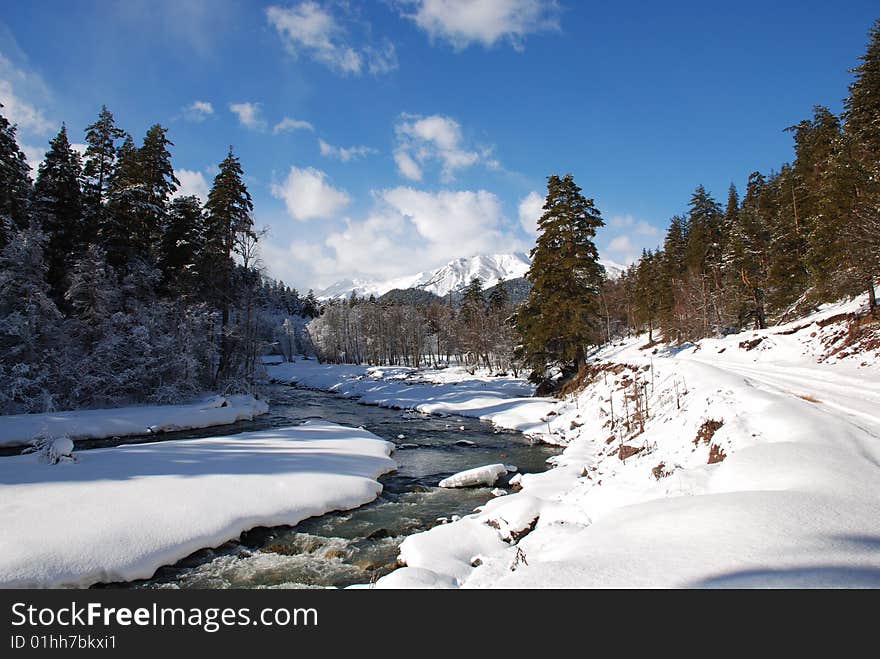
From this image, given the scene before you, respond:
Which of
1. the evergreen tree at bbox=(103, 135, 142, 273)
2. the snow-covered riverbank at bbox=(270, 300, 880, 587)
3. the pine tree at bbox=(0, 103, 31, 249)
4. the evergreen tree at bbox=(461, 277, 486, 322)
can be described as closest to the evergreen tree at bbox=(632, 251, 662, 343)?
the evergreen tree at bbox=(461, 277, 486, 322)

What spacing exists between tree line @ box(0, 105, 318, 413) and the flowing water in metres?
6.75

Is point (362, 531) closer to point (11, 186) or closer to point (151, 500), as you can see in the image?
point (151, 500)

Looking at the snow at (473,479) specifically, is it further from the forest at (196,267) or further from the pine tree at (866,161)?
the pine tree at (866,161)

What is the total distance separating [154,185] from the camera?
2798 cm

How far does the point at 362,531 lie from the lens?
914 cm

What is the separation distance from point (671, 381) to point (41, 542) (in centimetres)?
1774

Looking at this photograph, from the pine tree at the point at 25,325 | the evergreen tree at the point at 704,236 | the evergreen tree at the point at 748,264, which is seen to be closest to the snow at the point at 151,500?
the pine tree at the point at 25,325

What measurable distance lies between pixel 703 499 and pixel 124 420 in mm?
22926

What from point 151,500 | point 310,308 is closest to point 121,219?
point 151,500

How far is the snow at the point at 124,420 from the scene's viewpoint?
16.8 metres

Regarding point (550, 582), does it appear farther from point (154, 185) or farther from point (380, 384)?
point (380, 384)

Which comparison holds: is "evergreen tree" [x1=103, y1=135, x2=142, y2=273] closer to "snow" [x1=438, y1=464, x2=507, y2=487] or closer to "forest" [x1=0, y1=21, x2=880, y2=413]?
"forest" [x1=0, y1=21, x2=880, y2=413]

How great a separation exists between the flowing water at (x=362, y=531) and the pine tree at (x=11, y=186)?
13087 mm
